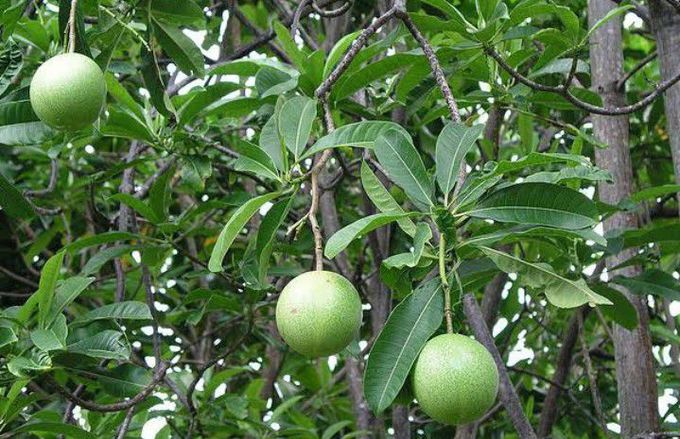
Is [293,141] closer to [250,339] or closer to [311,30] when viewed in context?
[311,30]

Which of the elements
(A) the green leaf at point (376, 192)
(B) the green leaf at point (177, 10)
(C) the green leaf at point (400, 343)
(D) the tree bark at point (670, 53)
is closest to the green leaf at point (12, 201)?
(B) the green leaf at point (177, 10)

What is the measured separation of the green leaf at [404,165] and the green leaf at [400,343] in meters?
0.14

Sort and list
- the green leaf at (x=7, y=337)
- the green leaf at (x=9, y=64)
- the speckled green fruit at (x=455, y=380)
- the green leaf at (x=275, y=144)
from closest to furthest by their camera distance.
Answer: the speckled green fruit at (x=455, y=380), the green leaf at (x=275, y=144), the green leaf at (x=9, y=64), the green leaf at (x=7, y=337)

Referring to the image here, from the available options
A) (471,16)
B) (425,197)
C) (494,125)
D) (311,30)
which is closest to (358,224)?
(425,197)

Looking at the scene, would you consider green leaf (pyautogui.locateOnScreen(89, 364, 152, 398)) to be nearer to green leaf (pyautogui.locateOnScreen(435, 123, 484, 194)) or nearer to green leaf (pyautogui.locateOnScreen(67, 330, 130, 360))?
green leaf (pyautogui.locateOnScreen(67, 330, 130, 360))

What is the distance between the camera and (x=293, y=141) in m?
1.61

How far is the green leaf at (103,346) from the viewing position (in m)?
2.05

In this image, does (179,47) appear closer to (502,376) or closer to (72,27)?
(72,27)

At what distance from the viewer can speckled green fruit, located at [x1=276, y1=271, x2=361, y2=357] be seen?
1342 mm

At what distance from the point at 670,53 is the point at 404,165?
1067 millimetres

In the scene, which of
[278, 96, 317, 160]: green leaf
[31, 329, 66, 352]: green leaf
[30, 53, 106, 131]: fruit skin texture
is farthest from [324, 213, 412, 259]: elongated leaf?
[31, 329, 66, 352]: green leaf

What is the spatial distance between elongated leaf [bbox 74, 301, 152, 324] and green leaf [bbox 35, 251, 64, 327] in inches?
4.5

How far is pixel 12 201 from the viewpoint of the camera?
2.10 meters

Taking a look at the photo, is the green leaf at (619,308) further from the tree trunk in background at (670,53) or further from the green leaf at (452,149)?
the green leaf at (452,149)
